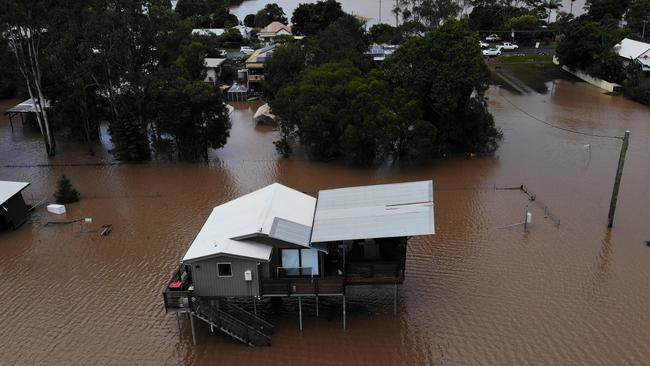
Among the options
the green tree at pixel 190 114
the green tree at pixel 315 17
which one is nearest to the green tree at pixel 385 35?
the green tree at pixel 315 17

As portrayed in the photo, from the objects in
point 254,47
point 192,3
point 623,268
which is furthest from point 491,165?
point 192,3

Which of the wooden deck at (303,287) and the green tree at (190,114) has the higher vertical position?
the green tree at (190,114)

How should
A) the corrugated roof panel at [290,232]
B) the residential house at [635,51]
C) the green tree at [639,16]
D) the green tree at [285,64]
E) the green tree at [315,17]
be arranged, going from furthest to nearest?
the green tree at [315,17] < the green tree at [639,16] < the residential house at [635,51] < the green tree at [285,64] < the corrugated roof panel at [290,232]

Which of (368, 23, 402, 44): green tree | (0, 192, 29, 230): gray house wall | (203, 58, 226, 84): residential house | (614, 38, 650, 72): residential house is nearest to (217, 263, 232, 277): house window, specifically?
(0, 192, 29, 230): gray house wall

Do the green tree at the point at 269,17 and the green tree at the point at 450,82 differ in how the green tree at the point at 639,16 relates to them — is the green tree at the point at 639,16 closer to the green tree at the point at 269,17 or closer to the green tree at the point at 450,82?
the green tree at the point at 450,82

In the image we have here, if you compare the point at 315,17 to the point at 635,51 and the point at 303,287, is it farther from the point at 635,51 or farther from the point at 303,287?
the point at 303,287
